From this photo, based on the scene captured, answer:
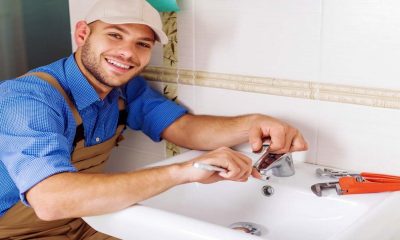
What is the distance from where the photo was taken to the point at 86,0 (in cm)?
171

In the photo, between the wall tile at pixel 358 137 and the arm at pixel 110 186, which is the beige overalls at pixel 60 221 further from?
the wall tile at pixel 358 137

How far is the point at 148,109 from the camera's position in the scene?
157cm

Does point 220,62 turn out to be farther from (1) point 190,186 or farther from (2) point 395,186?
(2) point 395,186

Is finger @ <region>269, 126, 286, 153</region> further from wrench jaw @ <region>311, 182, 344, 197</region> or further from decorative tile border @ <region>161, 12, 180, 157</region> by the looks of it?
decorative tile border @ <region>161, 12, 180, 157</region>

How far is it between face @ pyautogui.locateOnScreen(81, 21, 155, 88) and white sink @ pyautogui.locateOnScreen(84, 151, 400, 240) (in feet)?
0.82

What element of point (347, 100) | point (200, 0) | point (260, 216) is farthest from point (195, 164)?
point (200, 0)

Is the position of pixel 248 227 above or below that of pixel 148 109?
below

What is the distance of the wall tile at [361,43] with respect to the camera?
3.90 ft

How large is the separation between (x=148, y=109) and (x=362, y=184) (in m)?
0.63

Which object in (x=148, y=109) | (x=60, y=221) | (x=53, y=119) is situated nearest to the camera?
(x=53, y=119)

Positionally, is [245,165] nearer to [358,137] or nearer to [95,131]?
[358,137]

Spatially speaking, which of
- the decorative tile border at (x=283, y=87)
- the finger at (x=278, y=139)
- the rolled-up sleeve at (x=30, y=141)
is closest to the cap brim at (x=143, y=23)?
the decorative tile border at (x=283, y=87)

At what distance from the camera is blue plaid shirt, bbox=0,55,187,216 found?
1.16 m

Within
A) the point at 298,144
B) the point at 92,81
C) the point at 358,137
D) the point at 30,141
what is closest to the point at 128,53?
the point at 92,81
